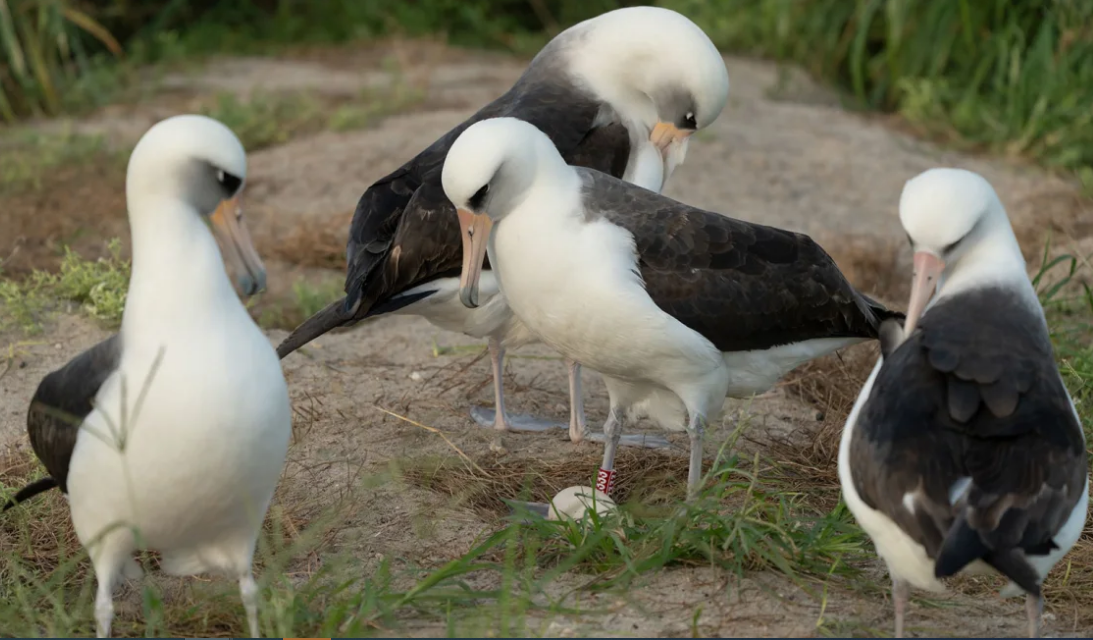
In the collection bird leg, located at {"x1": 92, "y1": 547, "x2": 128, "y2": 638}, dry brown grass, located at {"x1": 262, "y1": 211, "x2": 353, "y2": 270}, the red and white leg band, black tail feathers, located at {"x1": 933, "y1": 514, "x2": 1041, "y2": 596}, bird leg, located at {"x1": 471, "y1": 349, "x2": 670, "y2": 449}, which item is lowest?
dry brown grass, located at {"x1": 262, "y1": 211, "x2": 353, "y2": 270}

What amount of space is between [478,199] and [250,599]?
4.64ft

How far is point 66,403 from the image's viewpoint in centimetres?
392

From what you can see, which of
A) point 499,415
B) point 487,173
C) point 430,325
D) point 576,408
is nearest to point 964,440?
point 487,173

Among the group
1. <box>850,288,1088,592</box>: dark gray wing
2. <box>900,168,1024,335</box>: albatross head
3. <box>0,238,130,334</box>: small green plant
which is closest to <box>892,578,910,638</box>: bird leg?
<box>850,288,1088,592</box>: dark gray wing

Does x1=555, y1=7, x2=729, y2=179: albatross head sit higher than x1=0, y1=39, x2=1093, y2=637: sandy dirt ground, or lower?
higher

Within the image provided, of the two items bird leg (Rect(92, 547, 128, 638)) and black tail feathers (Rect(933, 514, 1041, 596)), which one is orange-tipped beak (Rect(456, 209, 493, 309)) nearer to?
bird leg (Rect(92, 547, 128, 638))

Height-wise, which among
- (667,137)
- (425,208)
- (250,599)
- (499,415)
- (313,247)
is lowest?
(313,247)

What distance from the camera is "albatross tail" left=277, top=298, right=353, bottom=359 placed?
17.5ft

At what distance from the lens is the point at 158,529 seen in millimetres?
3838

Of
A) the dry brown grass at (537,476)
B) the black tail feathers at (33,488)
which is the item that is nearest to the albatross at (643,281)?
the dry brown grass at (537,476)

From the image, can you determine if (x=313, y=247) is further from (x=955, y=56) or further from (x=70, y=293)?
(x=955, y=56)

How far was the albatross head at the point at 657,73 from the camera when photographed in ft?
19.6

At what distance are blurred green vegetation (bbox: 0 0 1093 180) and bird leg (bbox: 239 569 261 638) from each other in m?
6.31

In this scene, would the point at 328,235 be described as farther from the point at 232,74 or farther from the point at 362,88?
the point at 232,74
